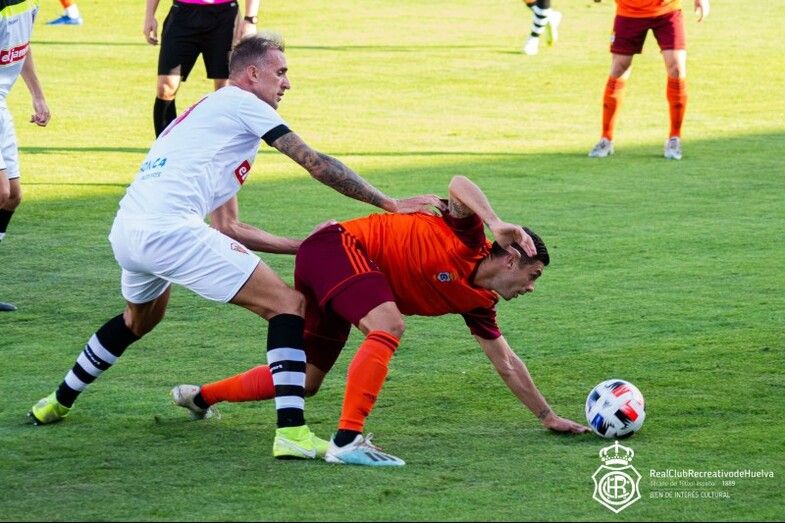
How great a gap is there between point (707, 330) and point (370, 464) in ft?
9.96

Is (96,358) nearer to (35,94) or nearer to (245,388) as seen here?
(245,388)

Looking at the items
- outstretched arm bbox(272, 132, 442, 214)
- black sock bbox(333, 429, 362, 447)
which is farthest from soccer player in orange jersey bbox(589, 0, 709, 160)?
black sock bbox(333, 429, 362, 447)

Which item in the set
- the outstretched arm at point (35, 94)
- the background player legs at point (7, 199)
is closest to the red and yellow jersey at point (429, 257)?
the background player legs at point (7, 199)

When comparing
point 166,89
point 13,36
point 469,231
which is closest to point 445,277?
point 469,231

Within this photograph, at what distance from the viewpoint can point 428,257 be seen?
5.93 m

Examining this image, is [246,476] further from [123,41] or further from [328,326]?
[123,41]

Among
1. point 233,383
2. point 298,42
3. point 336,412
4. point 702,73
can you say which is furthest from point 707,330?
point 298,42

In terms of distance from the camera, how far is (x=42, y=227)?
10969 millimetres

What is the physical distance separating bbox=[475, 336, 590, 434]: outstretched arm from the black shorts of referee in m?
7.30

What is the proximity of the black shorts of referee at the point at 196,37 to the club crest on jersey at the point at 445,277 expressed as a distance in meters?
7.41

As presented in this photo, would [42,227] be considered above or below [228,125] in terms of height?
below

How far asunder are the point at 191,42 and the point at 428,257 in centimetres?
746

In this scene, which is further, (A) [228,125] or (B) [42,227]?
(B) [42,227]
